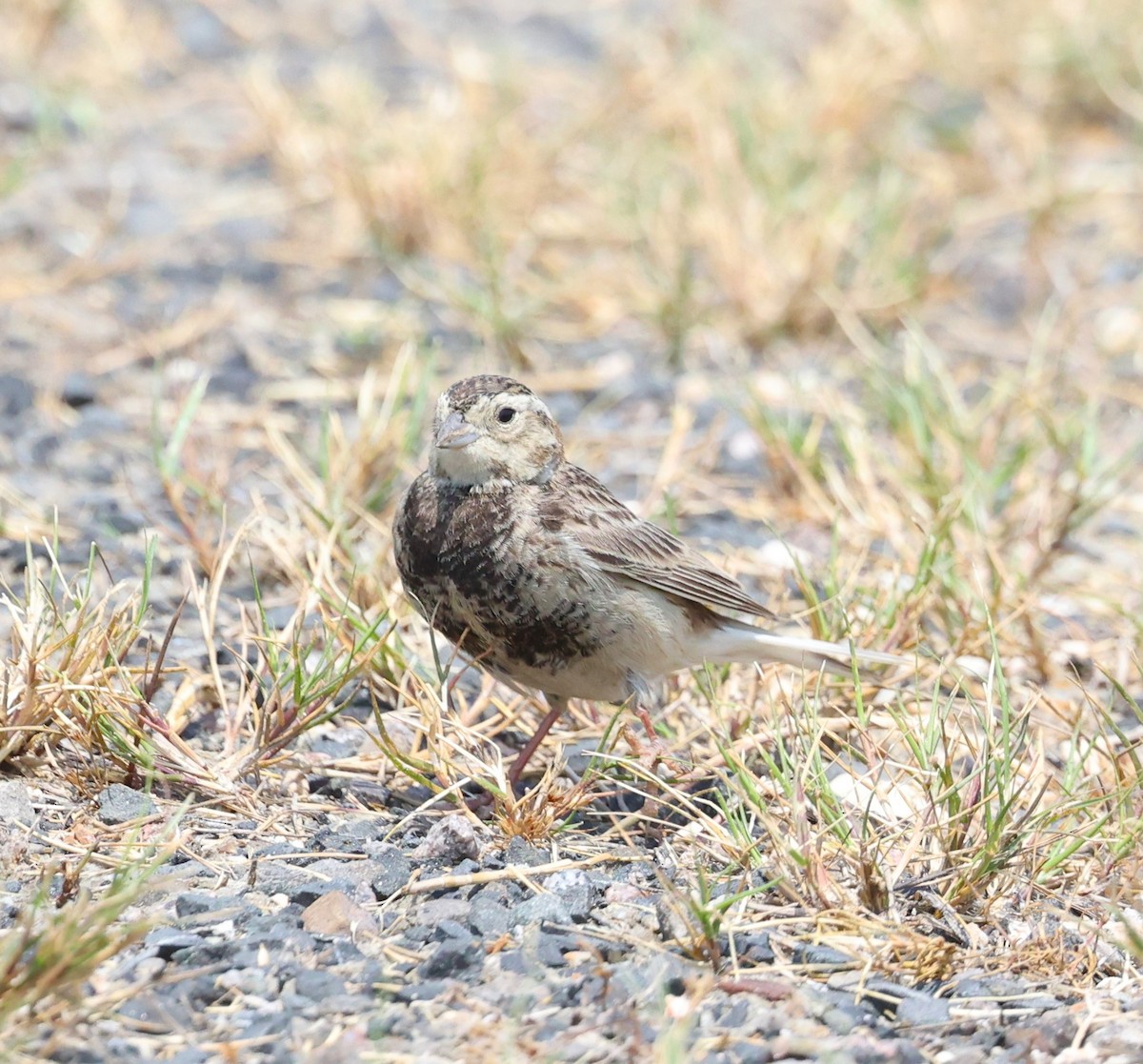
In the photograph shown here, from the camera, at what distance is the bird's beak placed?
4.73 metres

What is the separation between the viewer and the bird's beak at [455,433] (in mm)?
4730

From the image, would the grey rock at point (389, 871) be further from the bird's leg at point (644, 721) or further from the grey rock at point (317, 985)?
the bird's leg at point (644, 721)

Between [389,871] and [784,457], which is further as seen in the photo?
[784,457]

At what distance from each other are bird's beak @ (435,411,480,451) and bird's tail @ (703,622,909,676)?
90cm

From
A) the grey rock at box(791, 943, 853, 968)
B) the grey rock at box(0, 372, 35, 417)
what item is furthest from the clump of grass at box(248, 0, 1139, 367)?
the grey rock at box(791, 943, 853, 968)

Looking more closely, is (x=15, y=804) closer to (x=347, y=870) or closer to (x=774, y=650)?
(x=347, y=870)

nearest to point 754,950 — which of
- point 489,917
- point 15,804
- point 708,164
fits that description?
point 489,917

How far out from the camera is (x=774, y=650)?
5.02m

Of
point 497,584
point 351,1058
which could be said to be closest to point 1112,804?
point 497,584

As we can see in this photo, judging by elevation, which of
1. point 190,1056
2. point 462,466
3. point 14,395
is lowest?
point 190,1056

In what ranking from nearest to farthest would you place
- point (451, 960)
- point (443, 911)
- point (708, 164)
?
point (451, 960) → point (443, 911) → point (708, 164)

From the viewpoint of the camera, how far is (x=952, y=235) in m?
8.77

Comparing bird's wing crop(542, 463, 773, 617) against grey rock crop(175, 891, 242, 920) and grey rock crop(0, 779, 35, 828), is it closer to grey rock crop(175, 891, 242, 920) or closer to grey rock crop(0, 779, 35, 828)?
grey rock crop(175, 891, 242, 920)

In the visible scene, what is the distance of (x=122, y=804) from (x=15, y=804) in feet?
0.80
